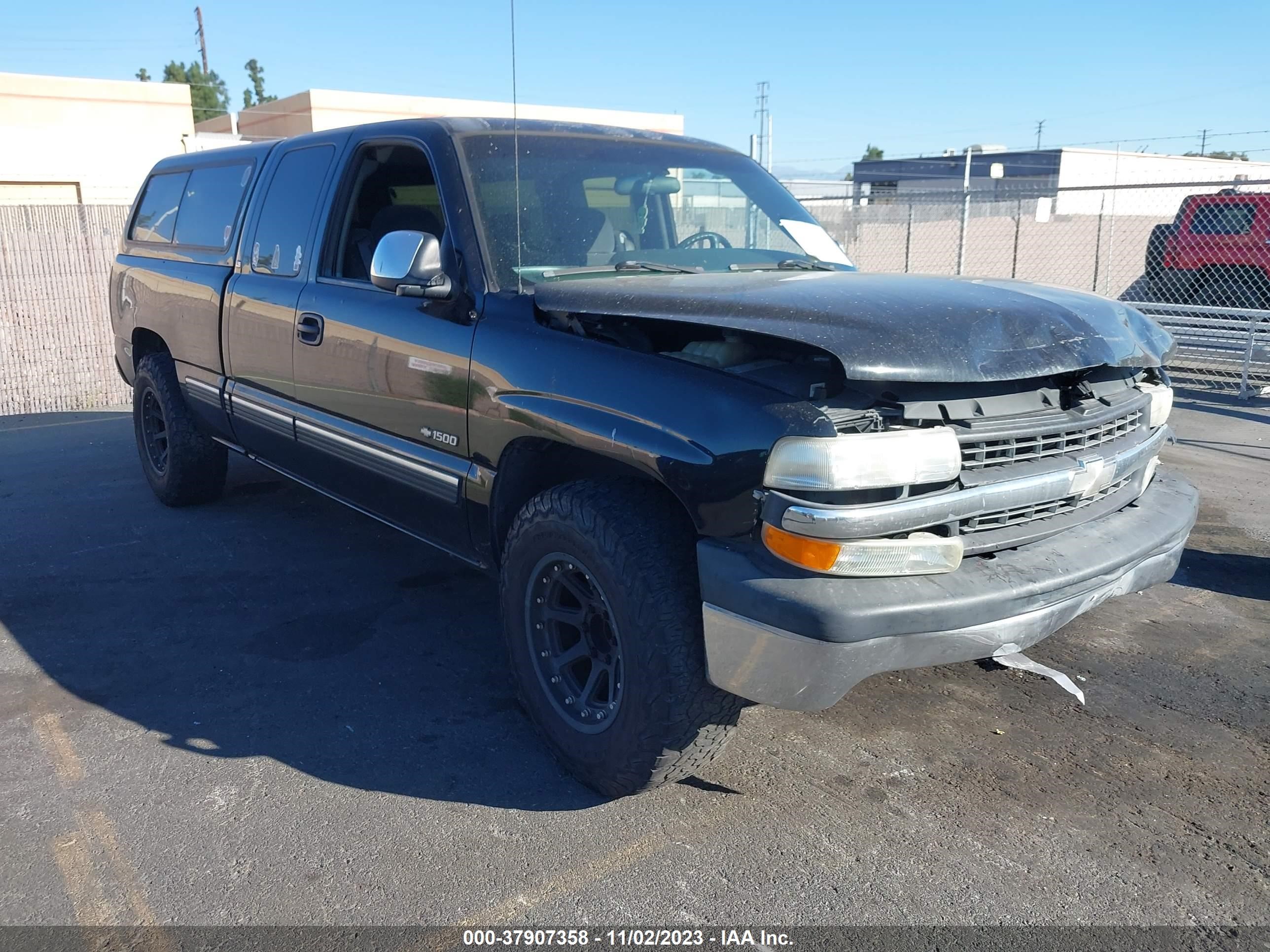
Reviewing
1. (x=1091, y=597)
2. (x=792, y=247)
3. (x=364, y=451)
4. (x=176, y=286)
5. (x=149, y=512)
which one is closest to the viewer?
(x=1091, y=597)

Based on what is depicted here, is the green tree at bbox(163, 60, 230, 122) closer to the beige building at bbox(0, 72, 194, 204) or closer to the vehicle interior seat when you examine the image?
the beige building at bbox(0, 72, 194, 204)

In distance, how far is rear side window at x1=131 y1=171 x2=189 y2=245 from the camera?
594 cm

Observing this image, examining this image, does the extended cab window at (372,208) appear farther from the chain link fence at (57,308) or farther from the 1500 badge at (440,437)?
the chain link fence at (57,308)

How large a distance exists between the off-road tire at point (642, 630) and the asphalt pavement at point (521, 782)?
190 millimetres

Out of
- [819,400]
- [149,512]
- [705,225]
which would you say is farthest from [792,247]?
[149,512]

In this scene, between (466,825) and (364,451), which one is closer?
(466,825)

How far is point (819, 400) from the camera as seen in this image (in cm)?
269

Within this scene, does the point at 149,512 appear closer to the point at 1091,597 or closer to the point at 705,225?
the point at 705,225

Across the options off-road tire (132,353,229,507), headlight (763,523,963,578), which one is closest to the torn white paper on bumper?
headlight (763,523,963,578)

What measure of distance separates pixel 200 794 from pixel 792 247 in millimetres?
3031

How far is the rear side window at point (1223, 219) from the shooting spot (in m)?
13.2

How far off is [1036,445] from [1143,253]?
20510 millimetres

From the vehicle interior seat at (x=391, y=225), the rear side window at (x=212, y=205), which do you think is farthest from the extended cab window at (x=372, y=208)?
the rear side window at (x=212, y=205)

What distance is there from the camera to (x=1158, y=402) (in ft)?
11.6
